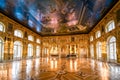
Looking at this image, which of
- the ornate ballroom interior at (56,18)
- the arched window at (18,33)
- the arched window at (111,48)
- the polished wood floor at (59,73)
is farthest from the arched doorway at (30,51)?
the arched window at (111,48)

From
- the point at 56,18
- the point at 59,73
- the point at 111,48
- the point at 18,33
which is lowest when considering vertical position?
the point at 59,73

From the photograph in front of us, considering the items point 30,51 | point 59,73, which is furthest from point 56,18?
point 59,73

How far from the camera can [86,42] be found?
99.8ft

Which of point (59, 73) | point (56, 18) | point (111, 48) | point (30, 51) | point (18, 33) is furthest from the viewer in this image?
point (30, 51)

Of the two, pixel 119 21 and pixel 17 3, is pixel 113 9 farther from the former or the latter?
pixel 17 3

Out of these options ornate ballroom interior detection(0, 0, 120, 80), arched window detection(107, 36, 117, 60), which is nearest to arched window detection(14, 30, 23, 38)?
ornate ballroom interior detection(0, 0, 120, 80)

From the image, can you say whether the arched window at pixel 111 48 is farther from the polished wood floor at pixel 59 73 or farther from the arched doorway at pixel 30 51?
the arched doorway at pixel 30 51

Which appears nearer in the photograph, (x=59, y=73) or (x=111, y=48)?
(x=59, y=73)

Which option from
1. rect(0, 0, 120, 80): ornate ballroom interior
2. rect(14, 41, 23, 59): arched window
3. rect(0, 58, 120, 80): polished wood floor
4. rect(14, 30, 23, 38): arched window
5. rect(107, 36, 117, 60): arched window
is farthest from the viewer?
rect(14, 30, 23, 38): arched window

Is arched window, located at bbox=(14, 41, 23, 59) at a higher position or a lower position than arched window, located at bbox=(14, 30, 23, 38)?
lower

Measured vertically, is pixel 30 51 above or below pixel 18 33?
below

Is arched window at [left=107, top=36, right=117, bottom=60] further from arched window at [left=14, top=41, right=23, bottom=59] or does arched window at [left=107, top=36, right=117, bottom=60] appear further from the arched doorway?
the arched doorway

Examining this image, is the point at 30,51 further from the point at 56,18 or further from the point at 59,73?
the point at 59,73

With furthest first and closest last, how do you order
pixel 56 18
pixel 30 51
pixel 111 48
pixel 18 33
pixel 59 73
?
pixel 30 51 < pixel 18 33 < pixel 56 18 < pixel 111 48 < pixel 59 73
